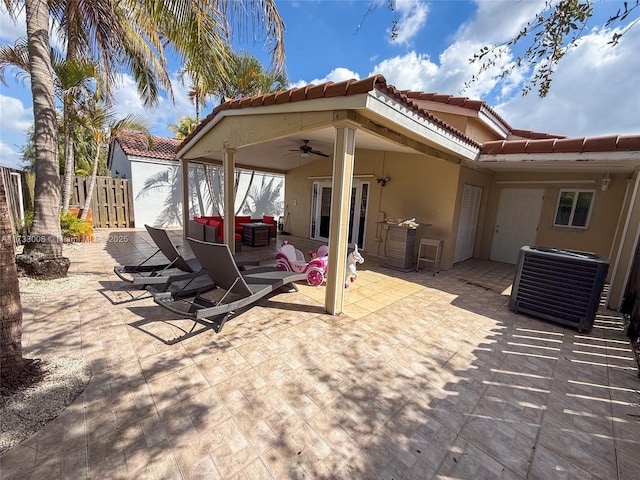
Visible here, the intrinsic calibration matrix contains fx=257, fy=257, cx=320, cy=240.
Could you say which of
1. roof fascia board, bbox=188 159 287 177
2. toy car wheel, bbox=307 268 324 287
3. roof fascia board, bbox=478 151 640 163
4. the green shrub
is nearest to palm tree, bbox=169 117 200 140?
roof fascia board, bbox=188 159 287 177

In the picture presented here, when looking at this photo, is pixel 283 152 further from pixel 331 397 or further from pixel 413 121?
pixel 331 397

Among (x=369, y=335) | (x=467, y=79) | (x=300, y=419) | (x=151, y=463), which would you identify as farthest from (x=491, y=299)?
(x=151, y=463)

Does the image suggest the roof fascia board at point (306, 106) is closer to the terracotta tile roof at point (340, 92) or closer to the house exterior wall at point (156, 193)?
the terracotta tile roof at point (340, 92)

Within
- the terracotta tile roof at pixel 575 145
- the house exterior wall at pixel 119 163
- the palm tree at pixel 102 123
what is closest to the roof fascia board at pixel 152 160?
the house exterior wall at pixel 119 163

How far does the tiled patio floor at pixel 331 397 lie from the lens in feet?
6.22

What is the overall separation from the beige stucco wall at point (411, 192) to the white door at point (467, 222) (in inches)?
Result: 29.5

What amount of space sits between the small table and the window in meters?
9.65

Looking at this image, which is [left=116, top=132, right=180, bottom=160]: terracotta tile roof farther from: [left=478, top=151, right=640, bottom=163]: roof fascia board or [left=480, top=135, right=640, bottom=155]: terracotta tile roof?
[left=480, top=135, right=640, bottom=155]: terracotta tile roof

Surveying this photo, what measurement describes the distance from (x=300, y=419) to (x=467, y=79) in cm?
377

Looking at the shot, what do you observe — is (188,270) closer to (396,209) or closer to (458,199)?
(396,209)

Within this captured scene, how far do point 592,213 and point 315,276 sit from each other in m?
8.11

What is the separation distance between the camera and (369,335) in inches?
148

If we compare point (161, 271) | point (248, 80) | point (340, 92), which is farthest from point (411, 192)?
point (248, 80)

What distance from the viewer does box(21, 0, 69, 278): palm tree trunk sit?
4.53m
